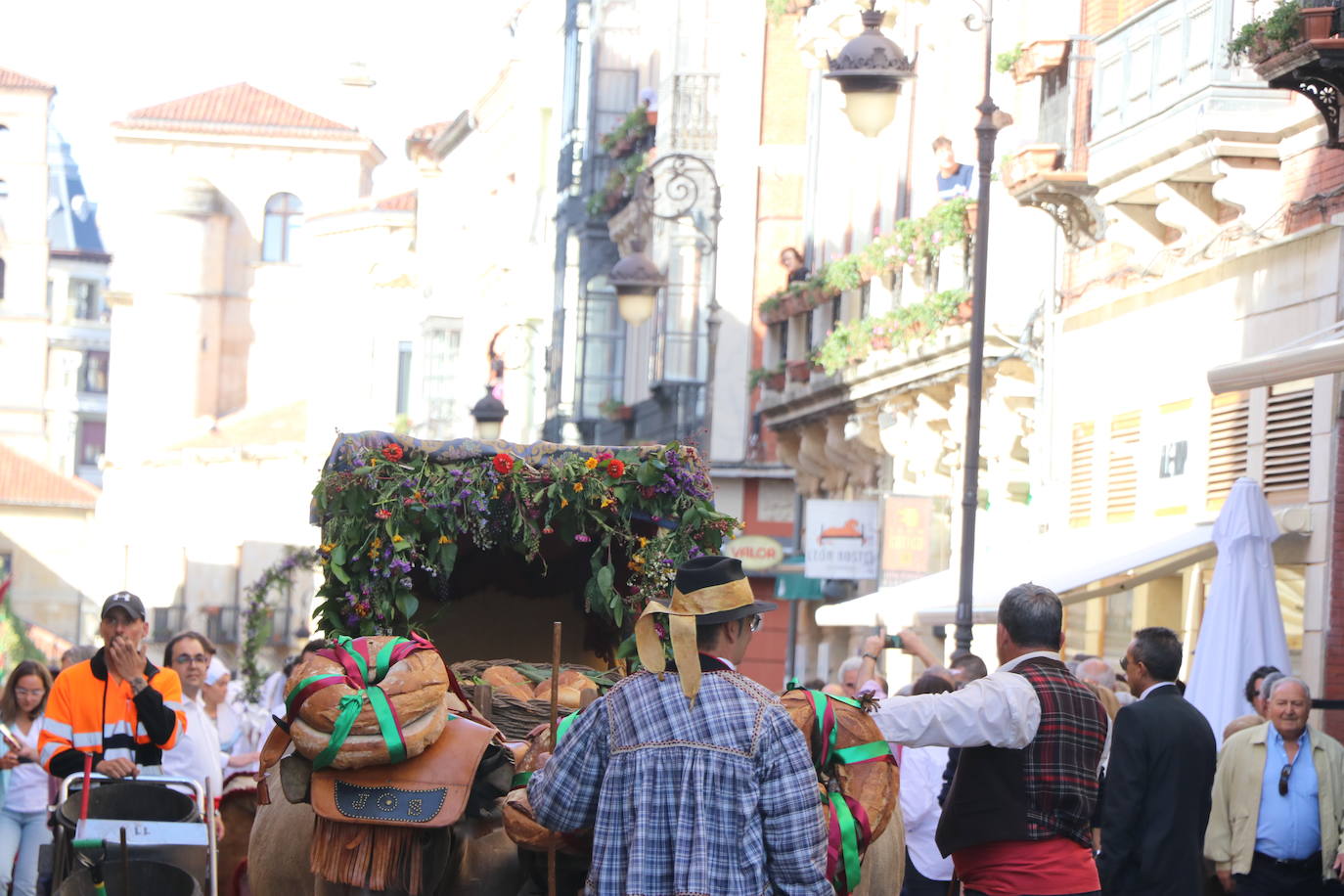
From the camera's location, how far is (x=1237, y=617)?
15531 mm

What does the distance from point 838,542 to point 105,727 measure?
1589 centimetres

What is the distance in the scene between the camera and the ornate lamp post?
27.6 metres

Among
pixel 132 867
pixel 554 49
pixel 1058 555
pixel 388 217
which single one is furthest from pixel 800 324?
pixel 388 217

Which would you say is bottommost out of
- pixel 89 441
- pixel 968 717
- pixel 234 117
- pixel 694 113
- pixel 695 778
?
pixel 695 778

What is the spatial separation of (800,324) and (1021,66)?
33.1 ft

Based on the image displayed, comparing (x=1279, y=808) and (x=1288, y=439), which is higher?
(x=1288, y=439)

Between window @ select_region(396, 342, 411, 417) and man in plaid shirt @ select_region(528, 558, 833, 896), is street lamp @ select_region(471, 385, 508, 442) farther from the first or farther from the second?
window @ select_region(396, 342, 411, 417)

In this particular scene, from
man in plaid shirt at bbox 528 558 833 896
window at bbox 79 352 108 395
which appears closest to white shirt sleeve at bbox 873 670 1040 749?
man in plaid shirt at bbox 528 558 833 896

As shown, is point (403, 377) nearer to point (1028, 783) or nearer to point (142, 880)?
point (142, 880)

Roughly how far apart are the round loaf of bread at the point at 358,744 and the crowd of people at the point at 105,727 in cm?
182

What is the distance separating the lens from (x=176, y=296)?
9012 centimetres

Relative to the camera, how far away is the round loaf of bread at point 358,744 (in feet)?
28.0


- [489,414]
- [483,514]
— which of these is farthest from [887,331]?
[483,514]

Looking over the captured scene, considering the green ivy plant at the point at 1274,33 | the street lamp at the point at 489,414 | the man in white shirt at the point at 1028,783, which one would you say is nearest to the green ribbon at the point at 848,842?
the man in white shirt at the point at 1028,783
